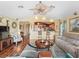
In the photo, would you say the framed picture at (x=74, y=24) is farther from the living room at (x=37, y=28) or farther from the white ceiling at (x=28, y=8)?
the white ceiling at (x=28, y=8)

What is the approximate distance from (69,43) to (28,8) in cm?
110

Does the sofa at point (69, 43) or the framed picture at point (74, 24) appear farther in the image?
the framed picture at point (74, 24)

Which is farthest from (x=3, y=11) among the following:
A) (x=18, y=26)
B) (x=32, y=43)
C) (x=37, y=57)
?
(x=37, y=57)

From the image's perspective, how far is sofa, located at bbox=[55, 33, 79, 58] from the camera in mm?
2461

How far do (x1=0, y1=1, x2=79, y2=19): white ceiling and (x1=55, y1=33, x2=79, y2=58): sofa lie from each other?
1.42 feet

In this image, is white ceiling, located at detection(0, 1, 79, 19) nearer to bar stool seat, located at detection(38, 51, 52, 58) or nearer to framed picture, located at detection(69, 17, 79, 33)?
framed picture, located at detection(69, 17, 79, 33)

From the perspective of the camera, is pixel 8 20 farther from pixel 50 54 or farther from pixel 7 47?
pixel 50 54

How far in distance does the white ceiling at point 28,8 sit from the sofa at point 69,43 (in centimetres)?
43

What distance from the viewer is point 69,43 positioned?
2.59m

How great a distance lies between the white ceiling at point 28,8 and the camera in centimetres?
261

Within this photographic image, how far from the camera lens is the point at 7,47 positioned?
2.63 metres

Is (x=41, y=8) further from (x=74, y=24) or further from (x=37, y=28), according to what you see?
(x=74, y=24)

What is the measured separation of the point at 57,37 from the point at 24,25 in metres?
0.73

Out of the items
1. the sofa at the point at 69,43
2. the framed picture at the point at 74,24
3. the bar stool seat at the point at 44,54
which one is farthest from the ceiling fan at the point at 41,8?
the bar stool seat at the point at 44,54
